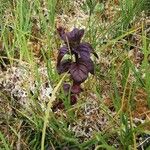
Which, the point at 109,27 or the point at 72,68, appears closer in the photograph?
the point at 72,68

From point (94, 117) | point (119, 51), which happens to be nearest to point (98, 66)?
point (119, 51)

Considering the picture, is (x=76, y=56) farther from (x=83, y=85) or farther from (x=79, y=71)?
(x=83, y=85)

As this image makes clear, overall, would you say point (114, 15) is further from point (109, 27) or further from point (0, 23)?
point (0, 23)

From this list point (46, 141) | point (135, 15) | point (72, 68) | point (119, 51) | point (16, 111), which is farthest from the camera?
point (135, 15)

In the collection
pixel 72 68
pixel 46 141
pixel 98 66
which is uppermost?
pixel 72 68

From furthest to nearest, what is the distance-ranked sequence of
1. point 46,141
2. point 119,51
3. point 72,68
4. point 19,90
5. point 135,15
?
point 135,15
point 119,51
point 19,90
point 46,141
point 72,68

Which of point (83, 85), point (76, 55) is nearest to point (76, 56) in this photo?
point (76, 55)

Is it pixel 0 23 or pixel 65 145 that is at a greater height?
pixel 0 23
